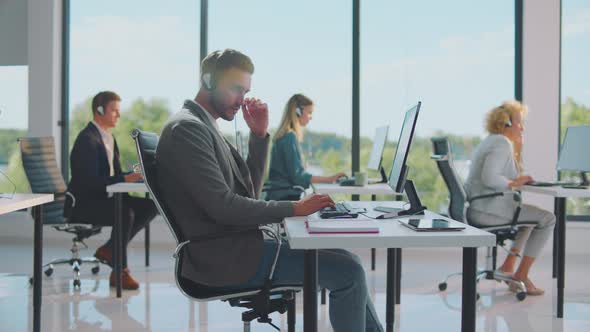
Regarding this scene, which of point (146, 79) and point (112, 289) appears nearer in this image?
point (112, 289)

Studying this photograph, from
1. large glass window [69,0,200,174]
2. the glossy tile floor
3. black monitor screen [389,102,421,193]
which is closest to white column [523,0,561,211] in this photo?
the glossy tile floor

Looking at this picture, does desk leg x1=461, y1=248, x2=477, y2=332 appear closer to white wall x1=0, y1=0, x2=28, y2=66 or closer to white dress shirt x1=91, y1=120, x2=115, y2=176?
white dress shirt x1=91, y1=120, x2=115, y2=176

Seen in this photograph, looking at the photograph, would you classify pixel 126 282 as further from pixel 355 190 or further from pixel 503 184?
pixel 503 184

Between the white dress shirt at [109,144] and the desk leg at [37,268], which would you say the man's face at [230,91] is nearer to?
the desk leg at [37,268]

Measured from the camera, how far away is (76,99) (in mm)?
6430

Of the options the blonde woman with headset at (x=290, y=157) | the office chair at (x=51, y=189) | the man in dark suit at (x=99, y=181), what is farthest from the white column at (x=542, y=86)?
the office chair at (x=51, y=189)

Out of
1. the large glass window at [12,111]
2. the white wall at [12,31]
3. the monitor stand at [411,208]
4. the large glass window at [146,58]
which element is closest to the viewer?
the monitor stand at [411,208]

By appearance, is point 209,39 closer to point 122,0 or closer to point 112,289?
point 122,0

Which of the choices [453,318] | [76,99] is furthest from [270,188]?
[76,99]

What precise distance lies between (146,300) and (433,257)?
278 cm

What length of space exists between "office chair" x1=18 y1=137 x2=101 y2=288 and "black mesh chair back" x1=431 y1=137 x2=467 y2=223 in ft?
8.19

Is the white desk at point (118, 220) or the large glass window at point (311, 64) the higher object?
the large glass window at point (311, 64)

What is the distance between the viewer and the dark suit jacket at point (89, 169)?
4.29 m

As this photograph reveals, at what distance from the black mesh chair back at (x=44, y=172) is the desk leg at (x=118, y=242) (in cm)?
69
